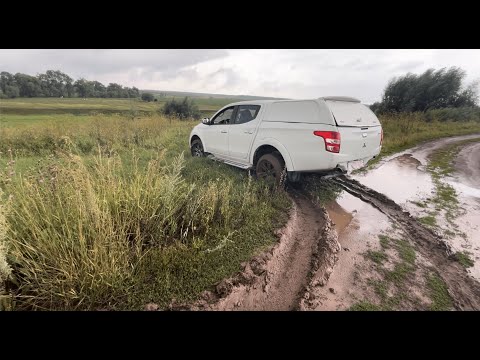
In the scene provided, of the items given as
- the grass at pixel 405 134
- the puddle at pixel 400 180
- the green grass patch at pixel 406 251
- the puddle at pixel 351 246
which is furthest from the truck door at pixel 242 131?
the grass at pixel 405 134

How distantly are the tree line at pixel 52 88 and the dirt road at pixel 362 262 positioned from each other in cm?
1757

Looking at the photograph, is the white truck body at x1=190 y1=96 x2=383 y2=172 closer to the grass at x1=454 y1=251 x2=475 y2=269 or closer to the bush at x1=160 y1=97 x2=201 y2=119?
the grass at x1=454 y1=251 x2=475 y2=269

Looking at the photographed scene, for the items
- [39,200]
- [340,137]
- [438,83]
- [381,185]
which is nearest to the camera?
[39,200]

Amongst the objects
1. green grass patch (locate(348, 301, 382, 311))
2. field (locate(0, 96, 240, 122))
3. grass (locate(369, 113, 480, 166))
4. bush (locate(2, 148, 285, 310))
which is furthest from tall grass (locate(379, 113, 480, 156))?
field (locate(0, 96, 240, 122))

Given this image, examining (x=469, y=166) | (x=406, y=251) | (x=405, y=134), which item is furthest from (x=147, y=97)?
(x=406, y=251)

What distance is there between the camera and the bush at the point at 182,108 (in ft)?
72.9

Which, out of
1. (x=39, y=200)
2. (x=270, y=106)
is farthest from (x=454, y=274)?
(x=39, y=200)

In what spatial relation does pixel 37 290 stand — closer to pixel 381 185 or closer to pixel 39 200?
pixel 39 200

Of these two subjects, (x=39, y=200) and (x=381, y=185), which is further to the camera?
(x=381, y=185)

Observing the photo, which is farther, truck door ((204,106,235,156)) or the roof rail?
truck door ((204,106,235,156))

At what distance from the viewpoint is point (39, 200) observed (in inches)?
102

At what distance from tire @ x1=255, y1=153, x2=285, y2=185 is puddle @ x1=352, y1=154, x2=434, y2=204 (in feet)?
8.27

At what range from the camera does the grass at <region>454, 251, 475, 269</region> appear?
282cm

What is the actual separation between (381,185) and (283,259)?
403 cm
